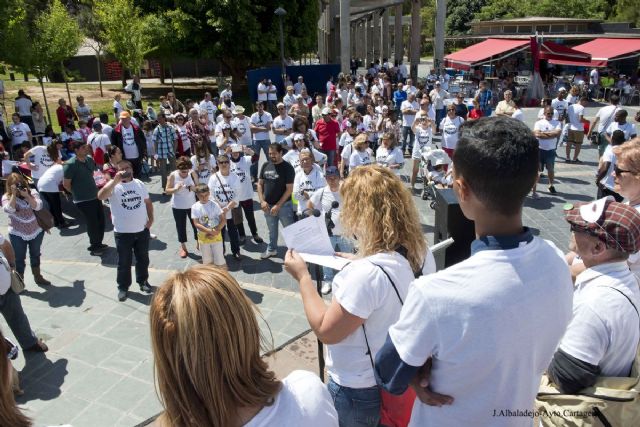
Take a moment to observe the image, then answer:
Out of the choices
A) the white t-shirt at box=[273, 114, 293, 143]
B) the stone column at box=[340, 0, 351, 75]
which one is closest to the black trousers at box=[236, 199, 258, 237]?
the white t-shirt at box=[273, 114, 293, 143]

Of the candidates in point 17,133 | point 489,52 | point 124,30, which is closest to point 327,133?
point 17,133

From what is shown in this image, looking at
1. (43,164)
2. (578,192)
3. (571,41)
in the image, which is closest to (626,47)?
(571,41)

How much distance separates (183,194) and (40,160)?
4387 millimetres

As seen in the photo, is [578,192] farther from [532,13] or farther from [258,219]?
[532,13]

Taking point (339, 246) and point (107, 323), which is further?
point (339, 246)

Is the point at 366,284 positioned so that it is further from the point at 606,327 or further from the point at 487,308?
the point at 606,327

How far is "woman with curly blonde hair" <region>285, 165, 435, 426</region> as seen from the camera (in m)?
2.26

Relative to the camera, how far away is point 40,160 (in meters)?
10.2

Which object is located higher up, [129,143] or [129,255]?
[129,143]

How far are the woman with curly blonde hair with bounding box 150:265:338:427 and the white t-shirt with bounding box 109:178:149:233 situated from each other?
5217 mm

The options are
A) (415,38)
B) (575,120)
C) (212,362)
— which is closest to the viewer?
(212,362)

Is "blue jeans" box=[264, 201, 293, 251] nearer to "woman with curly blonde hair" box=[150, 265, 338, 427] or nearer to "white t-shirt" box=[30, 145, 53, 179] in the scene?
"white t-shirt" box=[30, 145, 53, 179]

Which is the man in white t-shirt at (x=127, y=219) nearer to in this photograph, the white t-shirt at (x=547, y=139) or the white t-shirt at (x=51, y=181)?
the white t-shirt at (x=51, y=181)

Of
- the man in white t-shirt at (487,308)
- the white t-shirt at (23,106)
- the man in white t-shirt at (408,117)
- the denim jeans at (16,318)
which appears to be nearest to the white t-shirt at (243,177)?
the denim jeans at (16,318)
